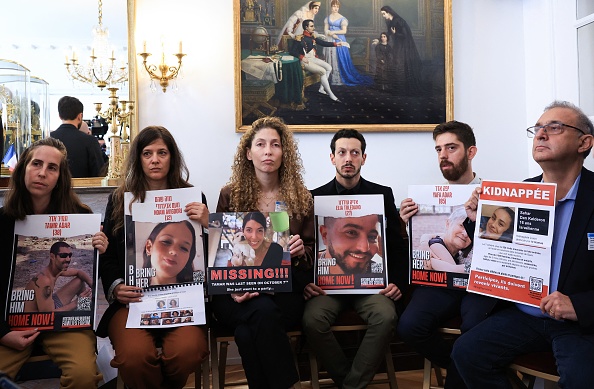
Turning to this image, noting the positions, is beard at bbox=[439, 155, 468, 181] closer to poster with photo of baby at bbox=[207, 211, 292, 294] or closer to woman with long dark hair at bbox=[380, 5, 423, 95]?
poster with photo of baby at bbox=[207, 211, 292, 294]

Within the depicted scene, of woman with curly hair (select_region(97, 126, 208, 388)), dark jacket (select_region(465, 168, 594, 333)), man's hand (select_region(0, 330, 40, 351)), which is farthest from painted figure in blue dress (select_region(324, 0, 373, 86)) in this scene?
man's hand (select_region(0, 330, 40, 351))

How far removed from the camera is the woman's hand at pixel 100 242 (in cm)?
234

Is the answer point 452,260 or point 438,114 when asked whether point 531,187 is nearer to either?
point 452,260

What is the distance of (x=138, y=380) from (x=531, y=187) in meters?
1.80

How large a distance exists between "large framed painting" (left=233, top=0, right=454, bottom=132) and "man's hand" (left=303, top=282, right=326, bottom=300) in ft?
5.03

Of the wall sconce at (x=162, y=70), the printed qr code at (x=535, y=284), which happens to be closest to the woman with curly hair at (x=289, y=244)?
the printed qr code at (x=535, y=284)

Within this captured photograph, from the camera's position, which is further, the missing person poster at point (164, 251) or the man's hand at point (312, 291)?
the man's hand at point (312, 291)

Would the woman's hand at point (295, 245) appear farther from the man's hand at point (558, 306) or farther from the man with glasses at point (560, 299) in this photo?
the man's hand at point (558, 306)

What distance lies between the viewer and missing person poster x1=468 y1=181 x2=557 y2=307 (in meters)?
2.13

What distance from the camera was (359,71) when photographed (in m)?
3.98

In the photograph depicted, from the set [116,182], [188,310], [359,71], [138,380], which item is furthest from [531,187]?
[116,182]

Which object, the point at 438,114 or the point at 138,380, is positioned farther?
the point at 438,114

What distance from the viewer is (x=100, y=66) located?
3699 millimetres

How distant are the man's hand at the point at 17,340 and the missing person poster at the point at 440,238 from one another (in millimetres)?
1732
